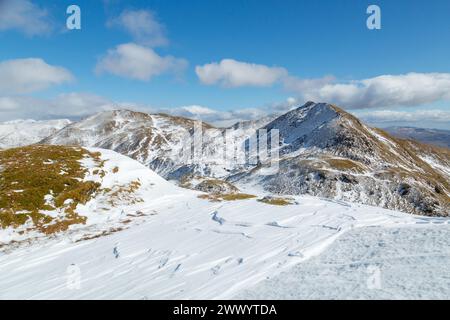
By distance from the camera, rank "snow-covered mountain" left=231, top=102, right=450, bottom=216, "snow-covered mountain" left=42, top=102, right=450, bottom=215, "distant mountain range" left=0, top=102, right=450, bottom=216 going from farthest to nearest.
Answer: "snow-covered mountain" left=42, top=102, right=450, bottom=215 < "distant mountain range" left=0, top=102, right=450, bottom=216 < "snow-covered mountain" left=231, top=102, right=450, bottom=216

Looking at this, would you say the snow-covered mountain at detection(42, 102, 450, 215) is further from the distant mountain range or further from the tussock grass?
the tussock grass

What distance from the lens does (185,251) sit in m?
16.5

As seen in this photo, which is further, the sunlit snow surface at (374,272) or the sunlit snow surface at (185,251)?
the sunlit snow surface at (185,251)

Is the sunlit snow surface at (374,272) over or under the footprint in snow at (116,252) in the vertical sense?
over

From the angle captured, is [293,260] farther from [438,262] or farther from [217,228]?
[217,228]

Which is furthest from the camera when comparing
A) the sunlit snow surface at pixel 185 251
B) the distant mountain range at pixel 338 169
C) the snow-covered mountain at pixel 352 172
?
the distant mountain range at pixel 338 169

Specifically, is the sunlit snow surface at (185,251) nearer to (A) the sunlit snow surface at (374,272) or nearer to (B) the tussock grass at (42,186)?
(A) the sunlit snow surface at (374,272)

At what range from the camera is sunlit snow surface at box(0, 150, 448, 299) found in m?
12.9

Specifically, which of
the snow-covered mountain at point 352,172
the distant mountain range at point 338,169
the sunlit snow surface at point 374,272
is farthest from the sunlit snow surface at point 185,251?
the snow-covered mountain at point 352,172

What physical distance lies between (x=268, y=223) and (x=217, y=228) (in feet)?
10.1

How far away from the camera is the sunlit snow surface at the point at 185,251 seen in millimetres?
12852

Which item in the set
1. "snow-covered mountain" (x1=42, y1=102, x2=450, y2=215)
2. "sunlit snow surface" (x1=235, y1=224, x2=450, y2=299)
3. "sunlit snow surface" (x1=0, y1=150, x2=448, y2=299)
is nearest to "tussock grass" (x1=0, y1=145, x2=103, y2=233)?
"sunlit snow surface" (x1=0, y1=150, x2=448, y2=299)

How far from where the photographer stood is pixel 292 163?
12988 cm
